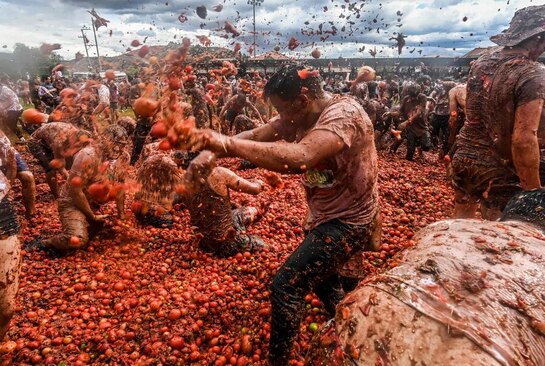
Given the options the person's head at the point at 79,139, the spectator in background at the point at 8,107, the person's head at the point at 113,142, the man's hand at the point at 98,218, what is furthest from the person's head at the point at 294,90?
the spectator in background at the point at 8,107

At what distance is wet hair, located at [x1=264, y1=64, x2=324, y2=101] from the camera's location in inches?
90.4

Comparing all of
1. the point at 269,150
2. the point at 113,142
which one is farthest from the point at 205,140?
the point at 113,142

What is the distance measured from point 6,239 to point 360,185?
8.35 ft

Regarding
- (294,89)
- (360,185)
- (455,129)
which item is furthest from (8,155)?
(455,129)

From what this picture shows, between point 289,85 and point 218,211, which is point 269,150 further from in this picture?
point 218,211

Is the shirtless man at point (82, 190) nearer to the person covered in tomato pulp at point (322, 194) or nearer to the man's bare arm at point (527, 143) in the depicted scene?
the person covered in tomato pulp at point (322, 194)

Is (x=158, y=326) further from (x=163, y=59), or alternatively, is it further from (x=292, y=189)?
(x=292, y=189)

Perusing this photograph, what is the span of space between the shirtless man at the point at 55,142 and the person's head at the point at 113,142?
0.73m

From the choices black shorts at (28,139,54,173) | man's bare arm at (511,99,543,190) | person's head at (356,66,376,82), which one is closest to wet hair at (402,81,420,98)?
person's head at (356,66,376,82)

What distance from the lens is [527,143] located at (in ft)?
9.24

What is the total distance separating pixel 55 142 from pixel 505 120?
6304 mm

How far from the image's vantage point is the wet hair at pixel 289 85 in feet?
7.54

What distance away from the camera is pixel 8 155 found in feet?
13.0

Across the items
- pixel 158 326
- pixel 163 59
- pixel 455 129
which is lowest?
pixel 158 326
